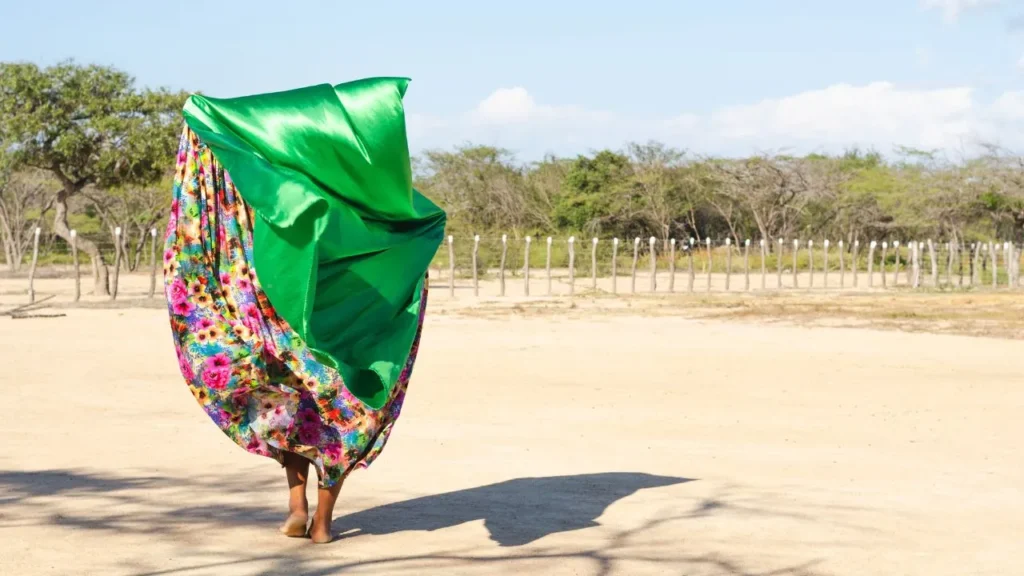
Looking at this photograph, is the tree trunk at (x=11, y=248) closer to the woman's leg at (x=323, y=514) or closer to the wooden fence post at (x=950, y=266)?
the wooden fence post at (x=950, y=266)

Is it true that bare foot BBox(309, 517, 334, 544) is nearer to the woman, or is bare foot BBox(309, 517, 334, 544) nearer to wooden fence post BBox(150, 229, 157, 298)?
the woman

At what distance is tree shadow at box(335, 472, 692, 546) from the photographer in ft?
18.5

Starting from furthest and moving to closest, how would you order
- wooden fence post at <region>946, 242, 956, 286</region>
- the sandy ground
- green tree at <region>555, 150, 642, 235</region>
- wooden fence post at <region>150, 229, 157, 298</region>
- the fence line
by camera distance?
green tree at <region>555, 150, 642, 235</region>, wooden fence post at <region>946, 242, 956, 286</region>, the fence line, wooden fence post at <region>150, 229, 157, 298</region>, the sandy ground

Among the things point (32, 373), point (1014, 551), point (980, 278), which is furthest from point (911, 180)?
point (1014, 551)

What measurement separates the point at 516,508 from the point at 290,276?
6.14 ft

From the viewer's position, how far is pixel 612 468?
7.61 meters

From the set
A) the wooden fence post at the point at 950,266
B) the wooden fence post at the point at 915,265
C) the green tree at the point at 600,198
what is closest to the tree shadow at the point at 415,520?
the wooden fence post at the point at 915,265

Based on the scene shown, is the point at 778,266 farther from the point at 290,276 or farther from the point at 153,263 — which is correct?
the point at 290,276

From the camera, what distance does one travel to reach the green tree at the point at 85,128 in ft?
84.9

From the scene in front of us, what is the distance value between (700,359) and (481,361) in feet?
8.29

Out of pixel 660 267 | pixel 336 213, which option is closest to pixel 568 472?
pixel 336 213

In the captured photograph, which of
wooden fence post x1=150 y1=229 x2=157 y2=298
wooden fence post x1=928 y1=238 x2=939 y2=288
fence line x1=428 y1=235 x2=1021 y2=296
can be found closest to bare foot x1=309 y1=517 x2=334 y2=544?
wooden fence post x1=150 y1=229 x2=157 y2=298

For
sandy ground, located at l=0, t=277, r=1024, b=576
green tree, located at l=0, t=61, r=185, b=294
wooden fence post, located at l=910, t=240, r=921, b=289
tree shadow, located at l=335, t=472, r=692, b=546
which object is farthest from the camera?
wooden fence post, located at l=910, t=240, r=921, b=289

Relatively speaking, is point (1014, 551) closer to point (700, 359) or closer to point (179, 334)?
point (179, 334)
